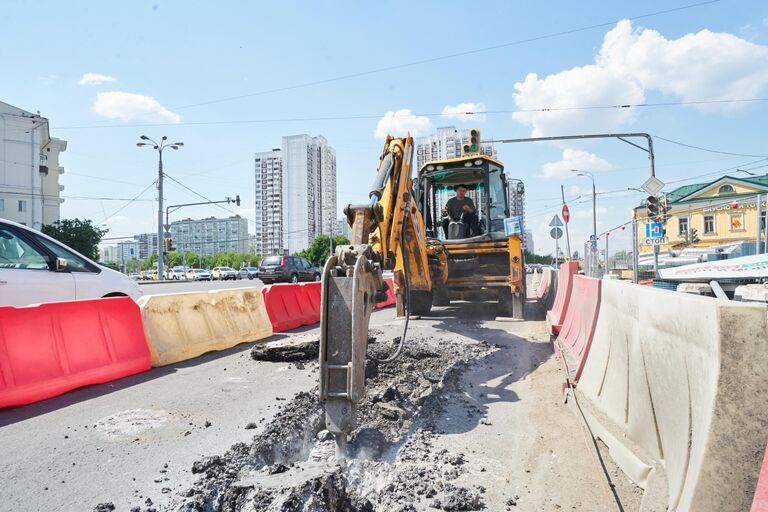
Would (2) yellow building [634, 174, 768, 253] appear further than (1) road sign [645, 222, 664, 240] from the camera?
No

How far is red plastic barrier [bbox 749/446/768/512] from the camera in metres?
1.77

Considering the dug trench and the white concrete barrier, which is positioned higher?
the white concrete barrier

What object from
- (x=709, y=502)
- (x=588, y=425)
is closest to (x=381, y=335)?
(x=588, y=425)

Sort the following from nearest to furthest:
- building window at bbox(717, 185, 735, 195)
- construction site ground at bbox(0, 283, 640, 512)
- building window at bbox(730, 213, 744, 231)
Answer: construction site ground at bbox(0, 283, 640, 512) → building window at bbox(730, 213, 744, 231) → building window at bbox(717, 185, 735, 195)

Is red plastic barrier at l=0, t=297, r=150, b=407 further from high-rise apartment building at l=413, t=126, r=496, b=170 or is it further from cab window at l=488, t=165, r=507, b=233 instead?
high-rise apartment building at l=413, t=126, r=496, b=170

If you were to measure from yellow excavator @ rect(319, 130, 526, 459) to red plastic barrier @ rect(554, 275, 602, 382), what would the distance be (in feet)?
6.35

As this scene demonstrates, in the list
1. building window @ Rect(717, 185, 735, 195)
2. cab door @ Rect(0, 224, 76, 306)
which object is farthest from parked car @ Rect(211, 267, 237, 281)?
cab door @ Rect(0, 224, 76, 306)

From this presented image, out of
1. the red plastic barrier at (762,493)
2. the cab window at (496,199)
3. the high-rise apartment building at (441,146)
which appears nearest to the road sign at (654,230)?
the cab window at (496,199)

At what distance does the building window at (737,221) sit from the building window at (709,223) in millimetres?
461

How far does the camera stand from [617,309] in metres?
4.09

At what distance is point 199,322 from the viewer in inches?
292

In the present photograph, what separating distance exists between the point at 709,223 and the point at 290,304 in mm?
12151

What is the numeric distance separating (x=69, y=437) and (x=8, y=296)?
2621 millimetres

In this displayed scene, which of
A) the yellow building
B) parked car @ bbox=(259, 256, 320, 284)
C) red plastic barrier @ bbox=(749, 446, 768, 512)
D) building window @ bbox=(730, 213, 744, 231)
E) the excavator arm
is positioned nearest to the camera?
red plastic barrier @ bbox=(749, 446, 768, 512)
